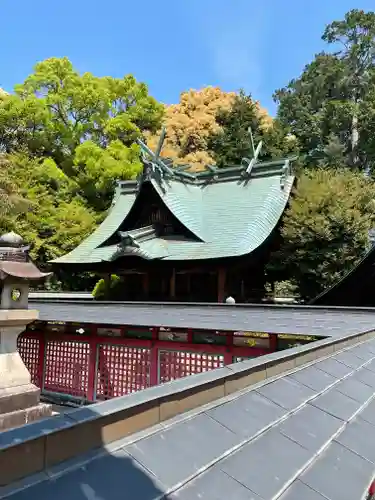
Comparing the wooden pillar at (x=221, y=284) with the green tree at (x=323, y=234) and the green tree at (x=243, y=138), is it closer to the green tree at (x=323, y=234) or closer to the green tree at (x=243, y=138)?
the green tree at (x=323, y=234)

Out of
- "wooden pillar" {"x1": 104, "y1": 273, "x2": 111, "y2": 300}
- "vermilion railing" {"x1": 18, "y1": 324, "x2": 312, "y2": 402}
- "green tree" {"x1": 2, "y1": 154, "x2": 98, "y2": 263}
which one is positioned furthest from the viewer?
"green tree" {"x1": 2, "y1": 154, "x2": 98, "y2": 263}

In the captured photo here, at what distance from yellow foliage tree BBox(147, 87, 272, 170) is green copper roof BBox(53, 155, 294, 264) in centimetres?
1317

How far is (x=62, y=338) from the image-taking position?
942cm

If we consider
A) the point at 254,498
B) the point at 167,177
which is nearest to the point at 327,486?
the point at 254,498

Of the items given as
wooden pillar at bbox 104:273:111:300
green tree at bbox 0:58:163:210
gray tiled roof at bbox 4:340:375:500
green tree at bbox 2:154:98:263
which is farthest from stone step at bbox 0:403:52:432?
green tree at bbox 0:58:163:210

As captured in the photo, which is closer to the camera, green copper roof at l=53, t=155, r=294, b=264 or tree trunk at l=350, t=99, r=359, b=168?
green copper roof at l=53, t=155, r=294, b=264

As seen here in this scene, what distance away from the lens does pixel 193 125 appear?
3797cm

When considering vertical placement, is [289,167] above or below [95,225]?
above

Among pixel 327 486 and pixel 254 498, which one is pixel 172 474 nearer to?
pixel 254 498

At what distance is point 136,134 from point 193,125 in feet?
22.6

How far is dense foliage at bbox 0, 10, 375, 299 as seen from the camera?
1005 inches

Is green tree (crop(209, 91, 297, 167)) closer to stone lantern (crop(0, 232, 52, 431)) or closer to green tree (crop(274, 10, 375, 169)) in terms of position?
green tree (crop(274, 10, 375, 169))

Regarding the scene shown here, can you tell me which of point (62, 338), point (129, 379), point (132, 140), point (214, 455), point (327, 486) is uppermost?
point (132, 140)

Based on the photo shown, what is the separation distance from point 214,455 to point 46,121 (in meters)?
33.5
